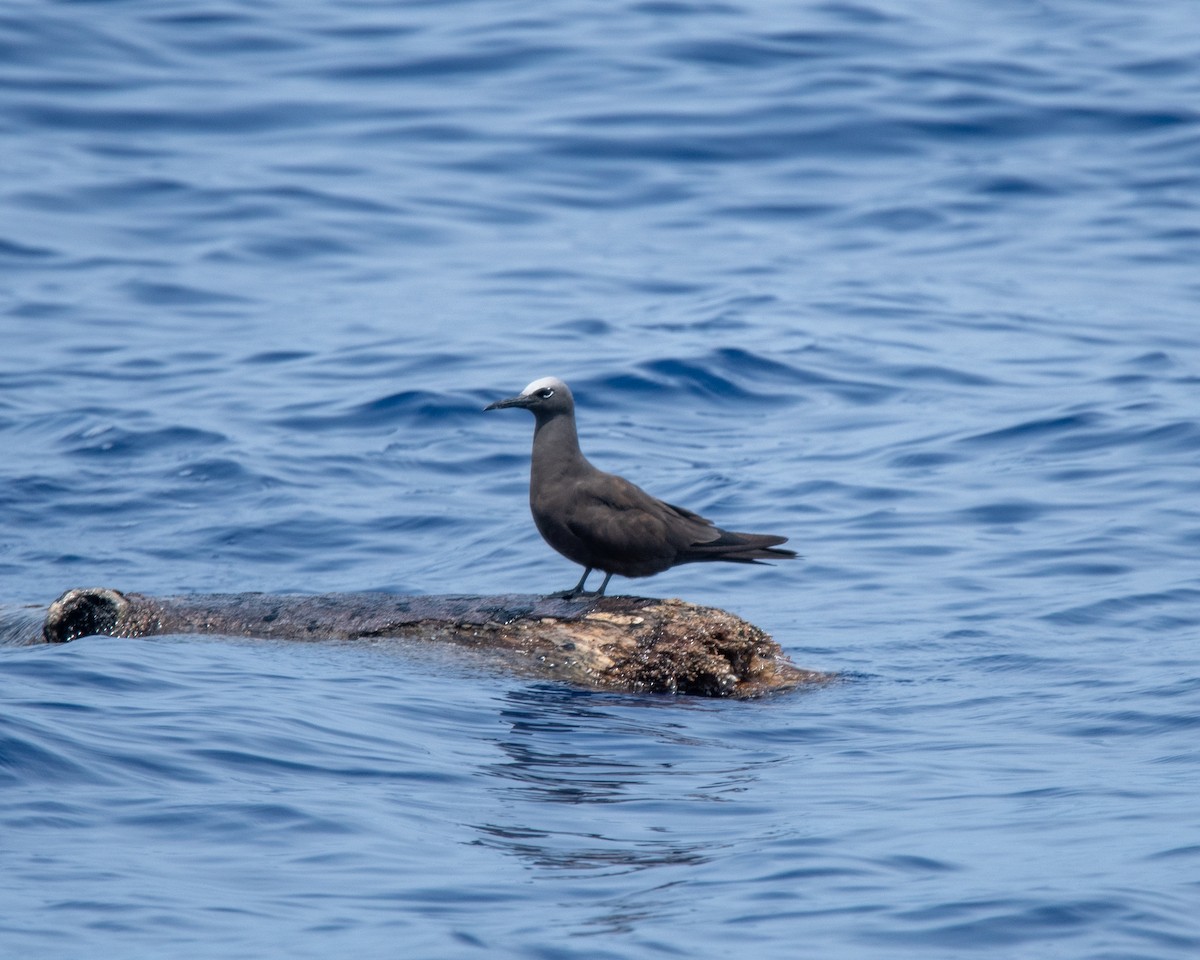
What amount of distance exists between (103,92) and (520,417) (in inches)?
397

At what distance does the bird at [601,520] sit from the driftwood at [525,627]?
0.34 metres

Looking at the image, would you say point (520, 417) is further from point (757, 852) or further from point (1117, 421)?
point (757, 852)

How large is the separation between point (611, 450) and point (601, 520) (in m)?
6.43

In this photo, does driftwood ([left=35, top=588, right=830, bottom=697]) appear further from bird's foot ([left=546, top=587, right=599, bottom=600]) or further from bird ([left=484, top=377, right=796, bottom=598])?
bird ([left=484, top=377, right=796, bottom=598])

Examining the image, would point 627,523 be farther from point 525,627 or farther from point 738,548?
point 525,627

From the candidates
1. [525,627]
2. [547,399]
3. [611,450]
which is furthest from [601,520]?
[611,450]

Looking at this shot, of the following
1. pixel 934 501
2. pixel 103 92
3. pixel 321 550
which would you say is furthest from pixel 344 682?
pixel 103 92

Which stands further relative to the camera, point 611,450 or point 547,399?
point 611,450

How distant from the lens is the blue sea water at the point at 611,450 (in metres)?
6.09

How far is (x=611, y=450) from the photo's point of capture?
48.5ft

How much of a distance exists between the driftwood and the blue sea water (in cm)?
16

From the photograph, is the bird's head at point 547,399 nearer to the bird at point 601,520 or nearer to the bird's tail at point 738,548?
the bird at point 601,520

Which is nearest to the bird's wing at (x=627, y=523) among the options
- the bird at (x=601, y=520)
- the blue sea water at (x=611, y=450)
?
the bird at (x=601, y=520)

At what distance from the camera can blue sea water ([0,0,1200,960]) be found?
609 cm
